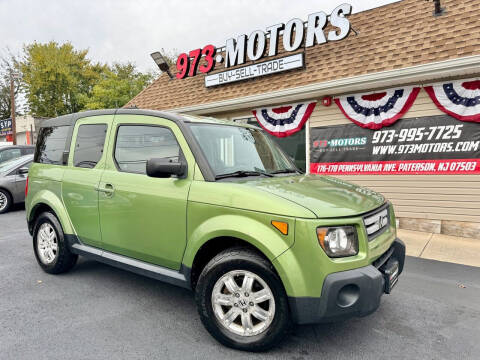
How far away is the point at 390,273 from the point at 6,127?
119 feet

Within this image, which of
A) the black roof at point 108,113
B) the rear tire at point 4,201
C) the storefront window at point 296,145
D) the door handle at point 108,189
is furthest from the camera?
the rear tire at point 4,201

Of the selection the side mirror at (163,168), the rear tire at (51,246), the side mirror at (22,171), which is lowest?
the rear tire at (51,246)

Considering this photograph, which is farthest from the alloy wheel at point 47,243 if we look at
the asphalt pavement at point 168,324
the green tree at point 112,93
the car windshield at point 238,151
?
the green tree at point 112,93

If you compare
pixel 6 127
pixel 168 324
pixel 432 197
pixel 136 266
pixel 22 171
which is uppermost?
pixel 6 127

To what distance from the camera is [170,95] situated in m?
10.8

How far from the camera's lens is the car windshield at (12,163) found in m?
8.79

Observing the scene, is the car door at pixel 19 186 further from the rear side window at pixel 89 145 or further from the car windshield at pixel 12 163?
the rear side window at pixel 89 145

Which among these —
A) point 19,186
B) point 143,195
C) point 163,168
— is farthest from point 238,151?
point 19,186

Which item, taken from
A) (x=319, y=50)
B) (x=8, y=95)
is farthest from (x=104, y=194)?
(x=8, y=95)

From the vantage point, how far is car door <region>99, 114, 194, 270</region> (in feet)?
9.68

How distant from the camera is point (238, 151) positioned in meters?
3.38

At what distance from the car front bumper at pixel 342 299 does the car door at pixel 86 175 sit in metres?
2.26

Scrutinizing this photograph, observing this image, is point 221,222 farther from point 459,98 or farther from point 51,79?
point 51,79

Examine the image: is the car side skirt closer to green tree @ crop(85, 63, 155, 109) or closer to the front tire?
the front tire
